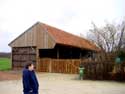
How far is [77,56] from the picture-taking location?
43.8m

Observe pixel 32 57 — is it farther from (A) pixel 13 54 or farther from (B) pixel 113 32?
(B) pixel 113 32

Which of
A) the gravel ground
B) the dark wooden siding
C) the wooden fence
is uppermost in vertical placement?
the dark wooden siding

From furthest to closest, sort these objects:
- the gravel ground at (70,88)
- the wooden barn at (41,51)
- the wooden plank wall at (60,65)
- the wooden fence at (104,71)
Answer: the wooden barn at (41,51)
the wooden plank wall at (60,65)
the wooden fence at (104,71)
the gravel ground at (70,88)

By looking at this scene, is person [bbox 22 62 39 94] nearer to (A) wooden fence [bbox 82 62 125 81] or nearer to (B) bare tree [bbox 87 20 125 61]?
(A) wooden fence [bbox 82 62 125 81]

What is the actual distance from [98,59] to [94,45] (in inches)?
993

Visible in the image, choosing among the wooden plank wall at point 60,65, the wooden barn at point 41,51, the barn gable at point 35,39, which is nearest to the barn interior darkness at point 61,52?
the wooden barn at point 41,51

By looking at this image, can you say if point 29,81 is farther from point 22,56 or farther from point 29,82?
point 22,56

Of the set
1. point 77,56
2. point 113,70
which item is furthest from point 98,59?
point 77,56

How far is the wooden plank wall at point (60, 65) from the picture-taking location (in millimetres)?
31172

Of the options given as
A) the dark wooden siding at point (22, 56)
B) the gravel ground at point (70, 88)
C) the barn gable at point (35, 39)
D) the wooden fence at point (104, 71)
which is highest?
the barn gable at point (35, 39)

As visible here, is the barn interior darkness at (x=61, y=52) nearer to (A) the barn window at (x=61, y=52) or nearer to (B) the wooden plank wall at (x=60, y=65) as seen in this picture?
(A) the barn window at (x=61, y=52)

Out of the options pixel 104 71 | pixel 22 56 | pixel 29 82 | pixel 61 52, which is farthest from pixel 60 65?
pixel 29 82

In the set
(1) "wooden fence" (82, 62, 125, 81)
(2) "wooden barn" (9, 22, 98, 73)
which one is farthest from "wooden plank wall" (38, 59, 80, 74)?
(1) "wooden fence" (82, 62, 125, 81)

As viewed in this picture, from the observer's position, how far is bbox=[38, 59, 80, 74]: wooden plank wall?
31172mm
